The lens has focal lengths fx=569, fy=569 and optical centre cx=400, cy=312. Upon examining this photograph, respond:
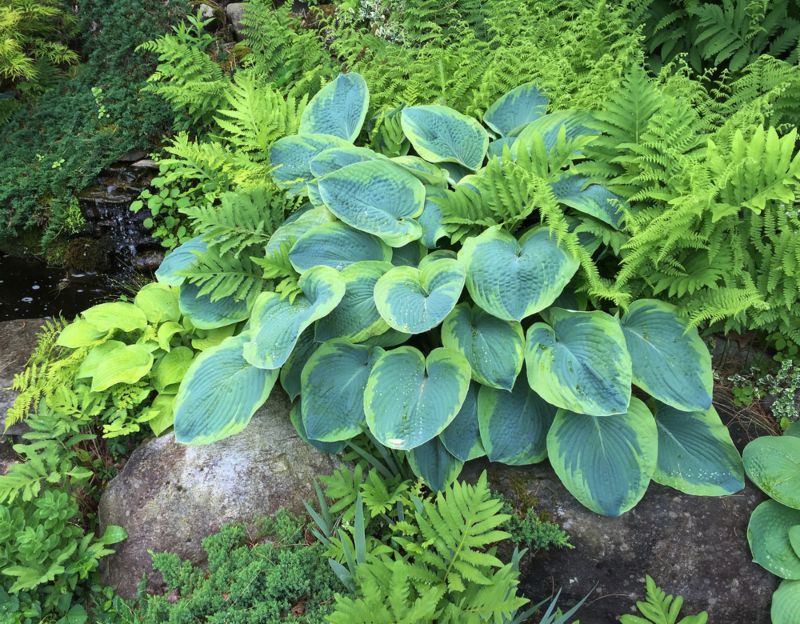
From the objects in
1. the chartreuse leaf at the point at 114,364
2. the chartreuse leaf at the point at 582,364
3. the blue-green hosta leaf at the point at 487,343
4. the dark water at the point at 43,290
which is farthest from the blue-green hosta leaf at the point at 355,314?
the dark water at the point at 43,290

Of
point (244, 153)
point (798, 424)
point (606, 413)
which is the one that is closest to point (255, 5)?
point (244, 153)

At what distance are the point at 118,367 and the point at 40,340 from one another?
0.76m

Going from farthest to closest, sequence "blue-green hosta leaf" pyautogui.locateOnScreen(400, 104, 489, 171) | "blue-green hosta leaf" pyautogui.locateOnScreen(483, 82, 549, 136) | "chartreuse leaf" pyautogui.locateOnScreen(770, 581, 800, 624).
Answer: "blue-green hosta leaf" pyautogui.locateOnScreen(483, 82, 549, 136)
"blue-green hosta leaf" pyautogui.locateOnScreen(400, 104, 489, 171)
"chartreuse leaf" pyautogui.locateOnScreen(770, 581, 800, 624)

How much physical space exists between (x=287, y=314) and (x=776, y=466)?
2.07 meters

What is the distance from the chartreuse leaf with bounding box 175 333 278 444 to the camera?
7.79 ft

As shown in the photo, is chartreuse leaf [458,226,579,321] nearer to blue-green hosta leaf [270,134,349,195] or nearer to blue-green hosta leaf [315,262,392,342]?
blue-green hosta leaf [315,262,392,342]

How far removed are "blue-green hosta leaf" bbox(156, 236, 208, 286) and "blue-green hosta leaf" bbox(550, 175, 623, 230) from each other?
1711mm

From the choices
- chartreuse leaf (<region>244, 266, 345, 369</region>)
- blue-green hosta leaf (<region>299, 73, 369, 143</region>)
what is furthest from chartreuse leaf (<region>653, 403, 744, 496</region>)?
blue-green hosta leaf (<region>299, 73, 369, 143</region>)

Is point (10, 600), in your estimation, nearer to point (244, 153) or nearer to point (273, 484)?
point (273, 484)

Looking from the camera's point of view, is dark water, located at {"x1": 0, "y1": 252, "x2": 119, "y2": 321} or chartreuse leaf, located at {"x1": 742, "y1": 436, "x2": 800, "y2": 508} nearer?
chartreuse leaf, located at {"x1": 742, "y1": 436, "x2": 800, "y2": 508}

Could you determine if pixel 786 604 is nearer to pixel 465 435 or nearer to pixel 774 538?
pixel 774 538

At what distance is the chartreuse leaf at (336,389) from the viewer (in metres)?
2.39

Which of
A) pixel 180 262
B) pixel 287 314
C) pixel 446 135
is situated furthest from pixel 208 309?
pixel 446 135

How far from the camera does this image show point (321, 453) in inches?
102
